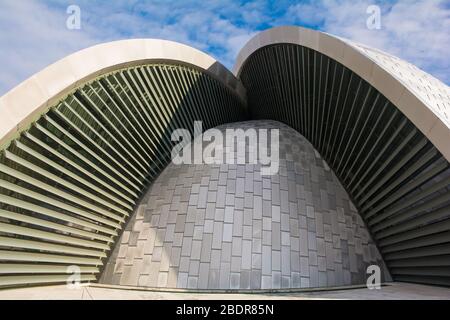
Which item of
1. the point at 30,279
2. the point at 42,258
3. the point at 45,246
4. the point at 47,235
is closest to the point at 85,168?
the point at 47,235

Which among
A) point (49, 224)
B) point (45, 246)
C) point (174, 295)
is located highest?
point (49, 224)

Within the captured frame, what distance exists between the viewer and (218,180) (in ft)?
49.8

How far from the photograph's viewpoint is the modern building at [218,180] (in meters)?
9.95

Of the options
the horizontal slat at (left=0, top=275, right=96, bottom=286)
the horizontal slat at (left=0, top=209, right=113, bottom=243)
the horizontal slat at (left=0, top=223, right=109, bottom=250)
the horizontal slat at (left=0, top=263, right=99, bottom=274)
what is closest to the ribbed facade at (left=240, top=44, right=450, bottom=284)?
the horizontal slat at (left=0, top=209, right=113, bottom=243)

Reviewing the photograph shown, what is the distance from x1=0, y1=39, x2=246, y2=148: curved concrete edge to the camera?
344 inches

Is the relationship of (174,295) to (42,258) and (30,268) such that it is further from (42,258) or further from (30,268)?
(30,268)

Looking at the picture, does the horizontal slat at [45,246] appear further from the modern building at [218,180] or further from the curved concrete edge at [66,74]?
the curved concrete edge at [66,74]

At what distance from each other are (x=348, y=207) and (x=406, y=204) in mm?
3370

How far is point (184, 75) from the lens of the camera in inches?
672

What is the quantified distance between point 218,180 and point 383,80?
775 cm

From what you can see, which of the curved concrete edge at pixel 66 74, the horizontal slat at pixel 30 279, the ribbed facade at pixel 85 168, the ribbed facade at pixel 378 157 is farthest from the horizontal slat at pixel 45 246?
the ribbed facade at pixel 378 157

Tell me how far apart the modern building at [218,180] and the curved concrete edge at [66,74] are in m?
0.05

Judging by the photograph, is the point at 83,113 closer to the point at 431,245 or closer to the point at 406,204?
the point at 406,204

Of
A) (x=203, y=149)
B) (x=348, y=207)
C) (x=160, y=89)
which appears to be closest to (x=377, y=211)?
(x=348, y=207)
